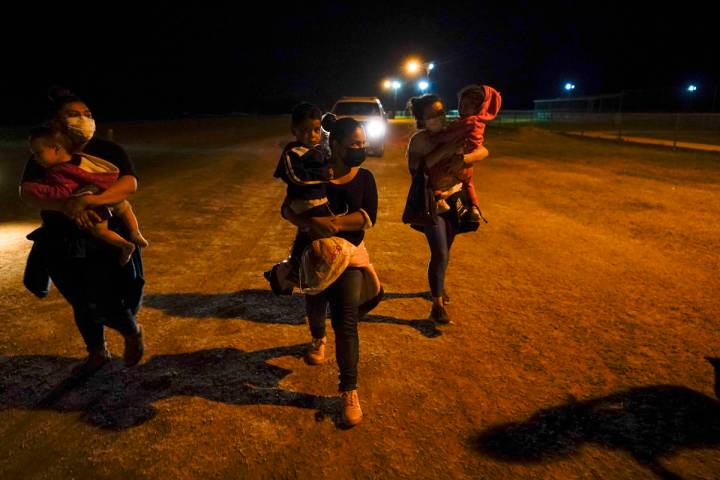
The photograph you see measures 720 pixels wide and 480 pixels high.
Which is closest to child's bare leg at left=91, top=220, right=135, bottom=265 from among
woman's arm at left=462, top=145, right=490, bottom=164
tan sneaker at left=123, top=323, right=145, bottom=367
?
tan sneaker at left=123, top=323, right=145, bottom=367

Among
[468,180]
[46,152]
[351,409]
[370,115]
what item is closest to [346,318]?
[351,409]

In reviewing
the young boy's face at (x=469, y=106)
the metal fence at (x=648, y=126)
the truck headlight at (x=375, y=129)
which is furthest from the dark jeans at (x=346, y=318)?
the metal fence at (x=648, y=126)

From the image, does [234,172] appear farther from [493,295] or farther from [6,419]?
[6,419]

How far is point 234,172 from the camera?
12727mm

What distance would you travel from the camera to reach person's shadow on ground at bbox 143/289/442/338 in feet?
14.0

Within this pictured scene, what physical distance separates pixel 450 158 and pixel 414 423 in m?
2.01

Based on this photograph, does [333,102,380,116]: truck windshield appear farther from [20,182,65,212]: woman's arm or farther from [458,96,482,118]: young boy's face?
[20,182,65,212]: woman's arm

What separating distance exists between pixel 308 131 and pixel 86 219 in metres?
1.42

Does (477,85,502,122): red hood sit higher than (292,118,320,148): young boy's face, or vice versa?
(477,85,502,122): red hood

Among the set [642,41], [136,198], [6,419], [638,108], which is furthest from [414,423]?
[642,41]

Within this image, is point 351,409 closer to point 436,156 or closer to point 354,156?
point 354,156

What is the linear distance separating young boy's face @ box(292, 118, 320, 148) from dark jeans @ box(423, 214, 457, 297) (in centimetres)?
143

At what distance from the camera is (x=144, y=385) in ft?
10.8

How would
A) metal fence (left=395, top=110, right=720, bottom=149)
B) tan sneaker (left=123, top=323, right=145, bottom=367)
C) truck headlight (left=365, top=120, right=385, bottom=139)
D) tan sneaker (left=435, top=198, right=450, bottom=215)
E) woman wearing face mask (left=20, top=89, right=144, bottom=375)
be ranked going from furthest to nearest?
metal fence (left=395, top=110, right=720, bottom=149), truck headlight (left=365, top=120, right=385, bottom=139), tan sneaker (left=435, top=198, right=450, bottom=215), tan sneaker (left=123, top=323, right=145, bottom=367), woman wearing face mask (left=20, top=89, right=144, bottom=375)
